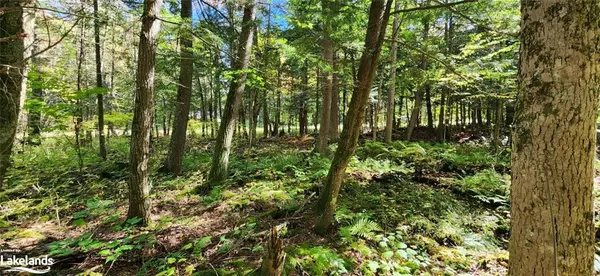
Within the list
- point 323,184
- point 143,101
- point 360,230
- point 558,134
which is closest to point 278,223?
point 360,230

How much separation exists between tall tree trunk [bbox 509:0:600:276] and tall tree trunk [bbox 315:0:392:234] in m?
1.55

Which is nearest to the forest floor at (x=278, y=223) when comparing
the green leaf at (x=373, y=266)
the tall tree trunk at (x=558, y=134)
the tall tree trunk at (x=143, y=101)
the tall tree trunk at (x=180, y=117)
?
the green leaf at (x=373, y=266)

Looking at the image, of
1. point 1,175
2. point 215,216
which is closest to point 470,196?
point 215,216

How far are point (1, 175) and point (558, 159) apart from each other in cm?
556

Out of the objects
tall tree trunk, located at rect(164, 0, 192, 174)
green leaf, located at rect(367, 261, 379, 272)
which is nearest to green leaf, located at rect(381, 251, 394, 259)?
green leaf, located at rect(367, 261, 379, 272)

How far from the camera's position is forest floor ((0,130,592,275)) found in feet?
11.0

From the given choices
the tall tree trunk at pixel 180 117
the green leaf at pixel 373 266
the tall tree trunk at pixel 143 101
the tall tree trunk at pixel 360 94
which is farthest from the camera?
the tall tree trunk at pixel 180 117

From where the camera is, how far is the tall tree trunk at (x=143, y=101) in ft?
13.6

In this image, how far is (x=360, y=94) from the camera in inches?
133

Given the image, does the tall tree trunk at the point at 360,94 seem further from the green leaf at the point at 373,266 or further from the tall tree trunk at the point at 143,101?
the tall tree trunk at the point at 143,101

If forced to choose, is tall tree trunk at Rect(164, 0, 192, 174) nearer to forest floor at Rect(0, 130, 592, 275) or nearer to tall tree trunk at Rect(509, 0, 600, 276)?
forest floor at Rect(0, 130, 592, 275)

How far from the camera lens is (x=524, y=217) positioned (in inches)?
73.3

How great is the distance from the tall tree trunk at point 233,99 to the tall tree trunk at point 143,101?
2103 millimetres

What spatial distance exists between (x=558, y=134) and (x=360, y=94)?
190cm
